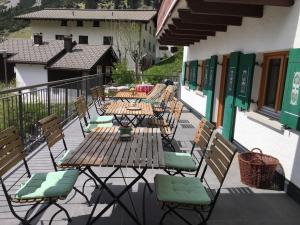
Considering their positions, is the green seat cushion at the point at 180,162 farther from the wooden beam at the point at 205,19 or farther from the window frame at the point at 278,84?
the wooden beam at the point at 205,19

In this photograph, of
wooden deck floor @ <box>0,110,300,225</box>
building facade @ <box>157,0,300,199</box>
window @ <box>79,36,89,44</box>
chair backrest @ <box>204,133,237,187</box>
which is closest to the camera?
chair backrest @ <box>204,133,237,187</box>

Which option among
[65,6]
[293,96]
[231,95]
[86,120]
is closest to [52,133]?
[86,120]

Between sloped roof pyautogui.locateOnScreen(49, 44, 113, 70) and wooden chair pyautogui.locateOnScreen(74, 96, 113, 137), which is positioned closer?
wooden chair pyautogui.locateOnScreen(74, 96, 113, 137)

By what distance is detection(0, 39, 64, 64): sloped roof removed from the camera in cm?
2577

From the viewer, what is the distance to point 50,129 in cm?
360

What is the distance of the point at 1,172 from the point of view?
102 inches

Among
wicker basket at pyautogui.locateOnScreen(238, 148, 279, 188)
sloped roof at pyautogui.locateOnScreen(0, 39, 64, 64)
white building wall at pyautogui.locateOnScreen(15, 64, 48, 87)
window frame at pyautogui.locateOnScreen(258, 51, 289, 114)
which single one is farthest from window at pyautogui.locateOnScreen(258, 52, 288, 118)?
white building wall at pyautogui.locateOnScreen(15, 64, 48, 87)

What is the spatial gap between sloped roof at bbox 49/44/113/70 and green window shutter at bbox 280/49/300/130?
21207mm

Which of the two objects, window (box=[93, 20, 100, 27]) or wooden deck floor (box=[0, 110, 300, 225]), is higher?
window (box=[93, 20, 100, 27])

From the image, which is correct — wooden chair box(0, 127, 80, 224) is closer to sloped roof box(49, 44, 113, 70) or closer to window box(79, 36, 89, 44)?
sloped roof box(49, 44, 113, 70)

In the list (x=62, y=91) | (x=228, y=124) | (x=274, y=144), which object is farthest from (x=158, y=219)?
(x=62, y=91)

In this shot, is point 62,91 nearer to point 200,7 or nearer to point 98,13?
point 200,7

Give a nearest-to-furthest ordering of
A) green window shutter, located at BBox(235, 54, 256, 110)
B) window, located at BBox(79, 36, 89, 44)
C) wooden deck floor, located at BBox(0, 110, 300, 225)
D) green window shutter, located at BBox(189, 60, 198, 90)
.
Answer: wooden deck floor, located at BBox(0, 110, 300, 225)
green window shutter, located at BBox(235, 54, 256, 110)
green window shutter, located at BBox(189, 60, 198, 90)
window, located at BBox(79, 36, 89, 44)

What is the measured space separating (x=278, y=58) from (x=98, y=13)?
32841mm
